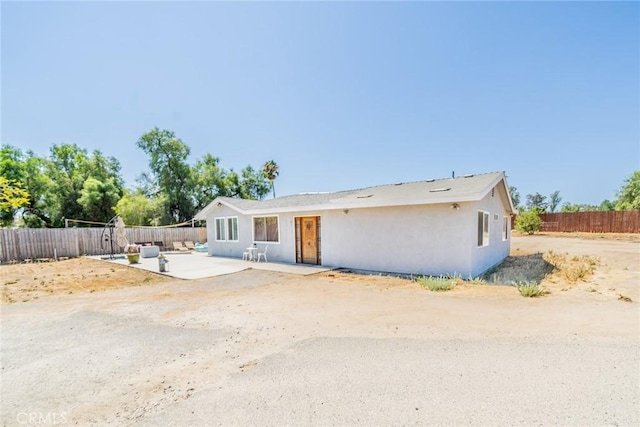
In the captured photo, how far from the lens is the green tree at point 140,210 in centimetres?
2536

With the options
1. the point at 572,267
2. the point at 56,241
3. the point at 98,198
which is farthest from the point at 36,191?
the point at 572,267

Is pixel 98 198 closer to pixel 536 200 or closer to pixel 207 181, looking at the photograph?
pixel 207 181

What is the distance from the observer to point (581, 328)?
13.6 ft

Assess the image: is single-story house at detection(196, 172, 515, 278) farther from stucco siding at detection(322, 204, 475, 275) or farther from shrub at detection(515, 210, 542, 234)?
shrub at detection(515, 210, 542, 234)

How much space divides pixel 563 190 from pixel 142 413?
81716 mm

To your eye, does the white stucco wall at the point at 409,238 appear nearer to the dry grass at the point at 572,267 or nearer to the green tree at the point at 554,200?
the dry grass at the point at 572,267

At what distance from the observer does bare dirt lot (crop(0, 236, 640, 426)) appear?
7.90 feet

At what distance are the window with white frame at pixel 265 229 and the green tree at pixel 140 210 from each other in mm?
17380

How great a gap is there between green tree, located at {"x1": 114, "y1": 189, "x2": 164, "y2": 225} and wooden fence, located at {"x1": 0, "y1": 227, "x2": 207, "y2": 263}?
22.9 ft

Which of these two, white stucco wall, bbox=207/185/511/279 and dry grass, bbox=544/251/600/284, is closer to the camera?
dry grass, bbox=544/251/600/284

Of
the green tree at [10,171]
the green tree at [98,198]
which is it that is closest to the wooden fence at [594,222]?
the green tree at [98,198]

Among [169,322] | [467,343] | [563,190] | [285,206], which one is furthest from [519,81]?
[563,190]

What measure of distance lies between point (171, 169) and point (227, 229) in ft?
55.4

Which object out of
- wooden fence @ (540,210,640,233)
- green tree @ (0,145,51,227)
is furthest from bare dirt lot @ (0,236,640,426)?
green tree @ (0,145,51,227)
